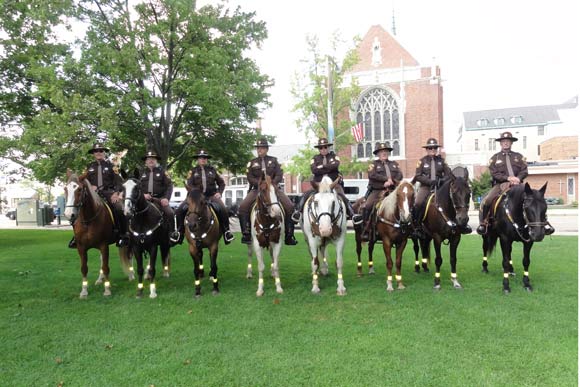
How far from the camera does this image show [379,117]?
44.9m

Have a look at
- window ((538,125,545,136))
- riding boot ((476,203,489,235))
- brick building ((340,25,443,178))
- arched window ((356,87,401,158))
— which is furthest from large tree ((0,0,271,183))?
window ((538,125,545,136))

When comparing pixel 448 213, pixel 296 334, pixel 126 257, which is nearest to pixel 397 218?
pixel 448 213

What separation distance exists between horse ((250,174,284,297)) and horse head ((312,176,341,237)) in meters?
0.77

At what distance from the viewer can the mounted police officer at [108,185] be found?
28.8 feet

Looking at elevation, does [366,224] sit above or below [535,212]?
below

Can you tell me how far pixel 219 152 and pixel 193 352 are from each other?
15687 mm

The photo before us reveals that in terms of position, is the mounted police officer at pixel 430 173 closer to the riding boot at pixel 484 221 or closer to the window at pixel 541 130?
the riding boot at pixel 484 221

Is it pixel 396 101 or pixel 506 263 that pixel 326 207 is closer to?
pixel 506 263

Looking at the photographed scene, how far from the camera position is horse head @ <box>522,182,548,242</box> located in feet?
24.2

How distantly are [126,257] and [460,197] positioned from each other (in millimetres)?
7514

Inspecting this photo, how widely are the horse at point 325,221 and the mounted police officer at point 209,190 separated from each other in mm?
1812

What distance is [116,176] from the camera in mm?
9539

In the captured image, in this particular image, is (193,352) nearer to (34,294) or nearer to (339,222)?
(339,222)

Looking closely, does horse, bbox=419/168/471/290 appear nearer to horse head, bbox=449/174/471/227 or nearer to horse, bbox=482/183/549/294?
horse head, bbox=449/174/471/227
